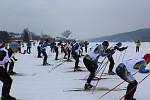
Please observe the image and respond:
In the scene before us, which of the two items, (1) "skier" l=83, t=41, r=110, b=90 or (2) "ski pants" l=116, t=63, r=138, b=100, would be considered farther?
(1) "skier" l=83, t=41, r=110, b=90

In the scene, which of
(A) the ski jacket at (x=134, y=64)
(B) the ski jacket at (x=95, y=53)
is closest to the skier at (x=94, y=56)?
(B) the ski jacket at (x=95, y=53)

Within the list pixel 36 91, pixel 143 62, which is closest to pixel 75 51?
pixel 36 91

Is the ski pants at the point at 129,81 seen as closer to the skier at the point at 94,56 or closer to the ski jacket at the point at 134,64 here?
the ski jacket at the point at 134,64

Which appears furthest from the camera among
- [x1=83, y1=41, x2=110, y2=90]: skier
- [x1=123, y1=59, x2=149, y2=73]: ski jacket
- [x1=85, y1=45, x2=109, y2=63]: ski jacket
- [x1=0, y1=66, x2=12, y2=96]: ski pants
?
[x1=85, y1=45, x2=109, y2=63]: ski jacket

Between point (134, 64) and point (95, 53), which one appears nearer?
point (134, 64)

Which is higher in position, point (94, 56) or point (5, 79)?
point (94, 56)

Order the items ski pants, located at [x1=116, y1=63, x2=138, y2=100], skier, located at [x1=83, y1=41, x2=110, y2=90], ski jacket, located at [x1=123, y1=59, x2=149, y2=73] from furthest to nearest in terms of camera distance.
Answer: skier, located at [x1=83, y1=41, x2=110, y2=90], ski pants, located at [x1=116, y1=63, x2=138, y2=100], ski jacket, located at [x1=123, y1=59, x2=149, y2=73]

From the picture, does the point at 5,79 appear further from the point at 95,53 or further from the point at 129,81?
the point at 95,53

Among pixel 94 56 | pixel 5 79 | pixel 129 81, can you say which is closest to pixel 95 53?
pixel 94 56

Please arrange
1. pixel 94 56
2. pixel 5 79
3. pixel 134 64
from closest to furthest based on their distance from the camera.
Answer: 1. pixel 134 64
2. pixel 5 79
3. pixel 94 56

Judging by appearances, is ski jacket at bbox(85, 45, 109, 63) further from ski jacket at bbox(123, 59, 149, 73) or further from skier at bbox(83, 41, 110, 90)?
ski jacket at bbox(123, 59, 149, 73)

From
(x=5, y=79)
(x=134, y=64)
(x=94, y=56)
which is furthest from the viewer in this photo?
(x=94, y=56)

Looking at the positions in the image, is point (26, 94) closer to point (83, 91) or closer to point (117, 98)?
point (83, 91)

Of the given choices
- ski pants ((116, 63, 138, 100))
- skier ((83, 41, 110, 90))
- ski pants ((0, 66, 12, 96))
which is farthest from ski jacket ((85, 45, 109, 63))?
ski pants ((0, 66, 12, 96))
